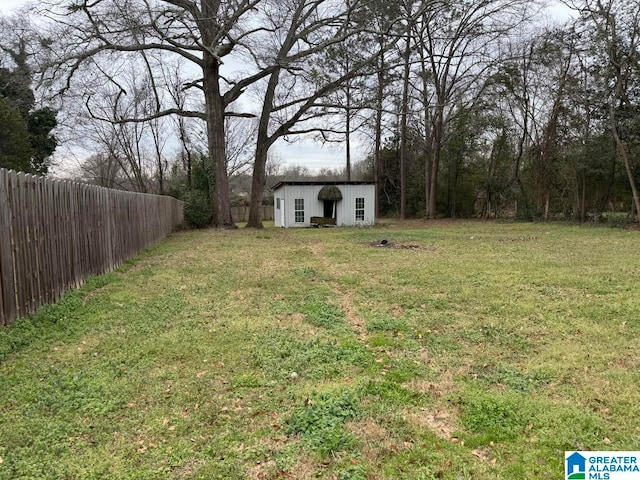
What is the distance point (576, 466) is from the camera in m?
2.07

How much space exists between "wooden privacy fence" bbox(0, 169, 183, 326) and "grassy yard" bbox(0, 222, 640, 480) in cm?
28

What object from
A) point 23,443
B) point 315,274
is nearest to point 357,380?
point 23,443

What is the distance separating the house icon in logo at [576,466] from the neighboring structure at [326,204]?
66.7ft

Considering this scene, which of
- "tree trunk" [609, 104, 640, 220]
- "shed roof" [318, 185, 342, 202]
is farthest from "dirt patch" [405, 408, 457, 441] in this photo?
"shed roof" [318, 185, 342, 202]

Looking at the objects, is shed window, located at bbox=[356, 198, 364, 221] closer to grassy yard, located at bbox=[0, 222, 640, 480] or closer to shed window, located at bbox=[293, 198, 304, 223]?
shed window, located at bbox=[293, 198, 304, 223]

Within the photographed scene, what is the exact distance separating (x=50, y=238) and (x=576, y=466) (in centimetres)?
551

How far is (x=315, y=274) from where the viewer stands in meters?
7.54

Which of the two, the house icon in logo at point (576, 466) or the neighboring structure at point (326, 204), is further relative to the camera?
the neighboring structure at point (326, 204)

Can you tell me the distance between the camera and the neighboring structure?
2252cm

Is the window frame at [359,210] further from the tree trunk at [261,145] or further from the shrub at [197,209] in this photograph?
the shrub at [197,209]

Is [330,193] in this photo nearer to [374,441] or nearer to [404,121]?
[404,121]

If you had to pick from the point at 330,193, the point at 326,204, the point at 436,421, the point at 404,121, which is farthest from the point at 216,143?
the point at 436,421

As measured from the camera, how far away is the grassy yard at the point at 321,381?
2178 mm

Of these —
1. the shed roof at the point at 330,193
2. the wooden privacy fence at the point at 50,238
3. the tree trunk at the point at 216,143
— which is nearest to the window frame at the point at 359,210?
the shed roof at the point at 330,193
